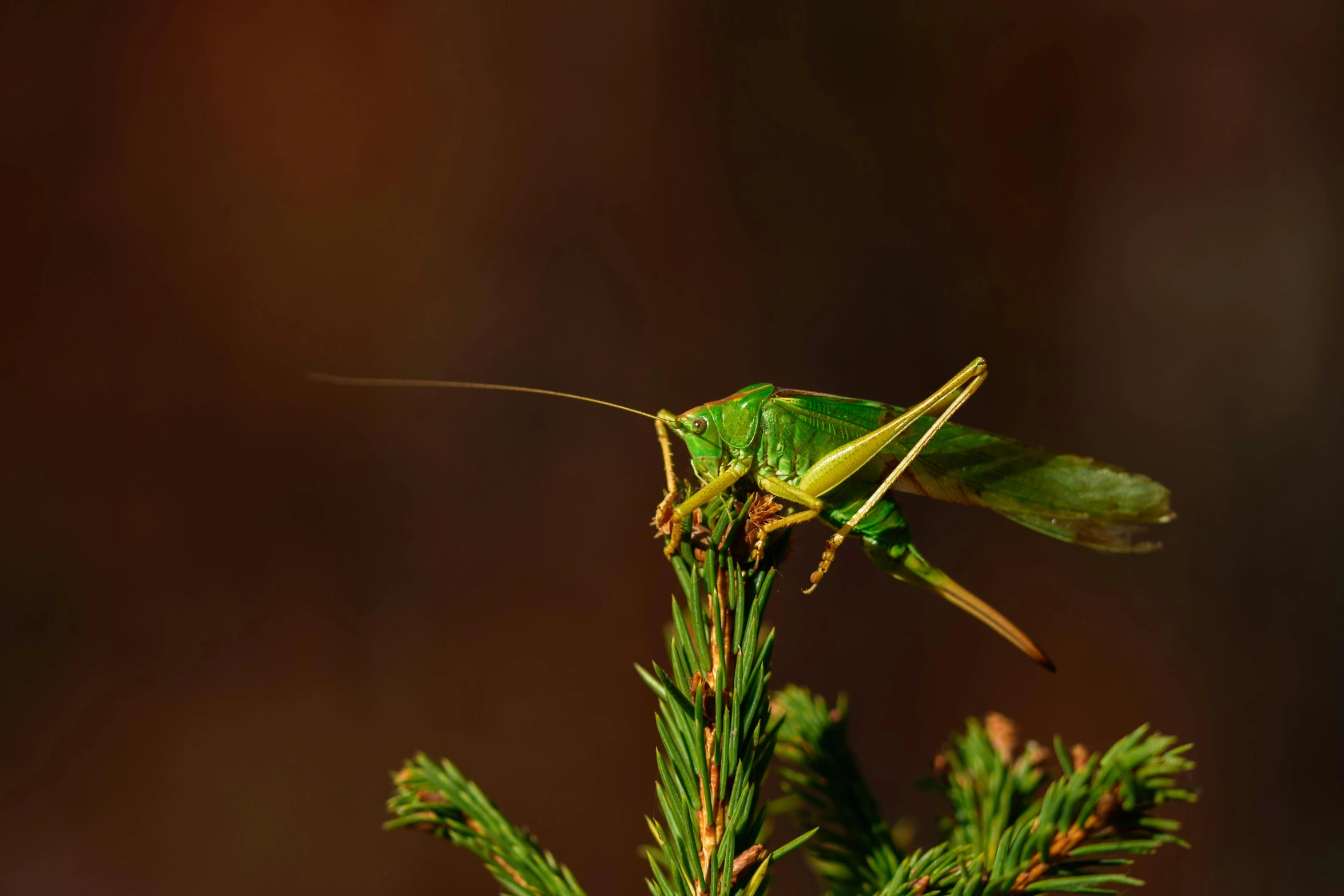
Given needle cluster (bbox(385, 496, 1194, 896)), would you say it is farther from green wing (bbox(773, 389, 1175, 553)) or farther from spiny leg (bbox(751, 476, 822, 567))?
green wing (bbox(773, 389, 1175, 553))

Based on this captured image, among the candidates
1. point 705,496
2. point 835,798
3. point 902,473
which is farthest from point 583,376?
point 835,798

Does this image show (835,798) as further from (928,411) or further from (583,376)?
(583,376)

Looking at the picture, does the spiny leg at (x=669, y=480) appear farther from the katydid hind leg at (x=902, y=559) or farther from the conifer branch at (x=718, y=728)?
the katydid hind leg at (x=902, y=559)

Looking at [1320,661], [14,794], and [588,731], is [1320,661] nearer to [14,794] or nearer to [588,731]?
[588,731]

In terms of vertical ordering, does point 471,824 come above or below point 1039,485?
below

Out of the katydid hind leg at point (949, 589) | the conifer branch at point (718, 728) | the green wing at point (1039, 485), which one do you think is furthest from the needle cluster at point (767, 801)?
the green wing at point (1039, 485)
